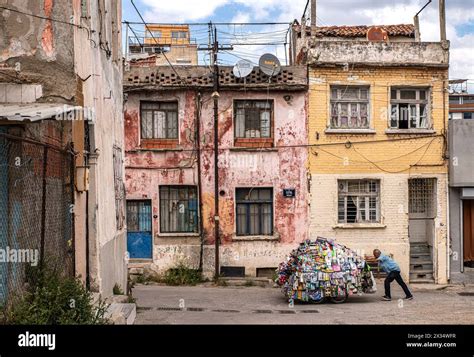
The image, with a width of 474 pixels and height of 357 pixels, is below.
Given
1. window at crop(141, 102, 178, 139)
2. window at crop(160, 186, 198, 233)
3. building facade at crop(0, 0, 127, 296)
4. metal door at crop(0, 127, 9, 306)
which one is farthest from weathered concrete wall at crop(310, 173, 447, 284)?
metal door at crop(0, 127, 9, 306)

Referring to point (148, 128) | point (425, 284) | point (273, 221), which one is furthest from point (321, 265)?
point (148, 128)

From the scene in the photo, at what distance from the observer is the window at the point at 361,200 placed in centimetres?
2128

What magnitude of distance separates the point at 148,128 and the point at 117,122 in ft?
20.2

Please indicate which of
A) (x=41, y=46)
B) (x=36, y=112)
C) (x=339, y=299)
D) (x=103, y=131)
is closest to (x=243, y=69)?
(x=339, y=299)

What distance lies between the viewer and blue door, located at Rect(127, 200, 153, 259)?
21.0 metres

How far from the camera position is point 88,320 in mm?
8281

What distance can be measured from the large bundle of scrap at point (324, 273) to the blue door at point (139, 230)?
6.69 metres

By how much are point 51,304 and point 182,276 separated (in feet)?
42.0

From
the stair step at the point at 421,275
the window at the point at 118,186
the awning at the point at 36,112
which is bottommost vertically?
the stair step at the point at 421,275

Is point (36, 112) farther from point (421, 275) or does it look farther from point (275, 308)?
point (421, 275)

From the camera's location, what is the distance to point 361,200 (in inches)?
840

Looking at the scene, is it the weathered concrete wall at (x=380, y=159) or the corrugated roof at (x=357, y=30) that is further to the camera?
the corrugated roof at (x=357, y=30)

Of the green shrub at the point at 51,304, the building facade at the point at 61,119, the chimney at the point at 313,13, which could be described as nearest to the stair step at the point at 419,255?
the chimney at the point at 313,13
